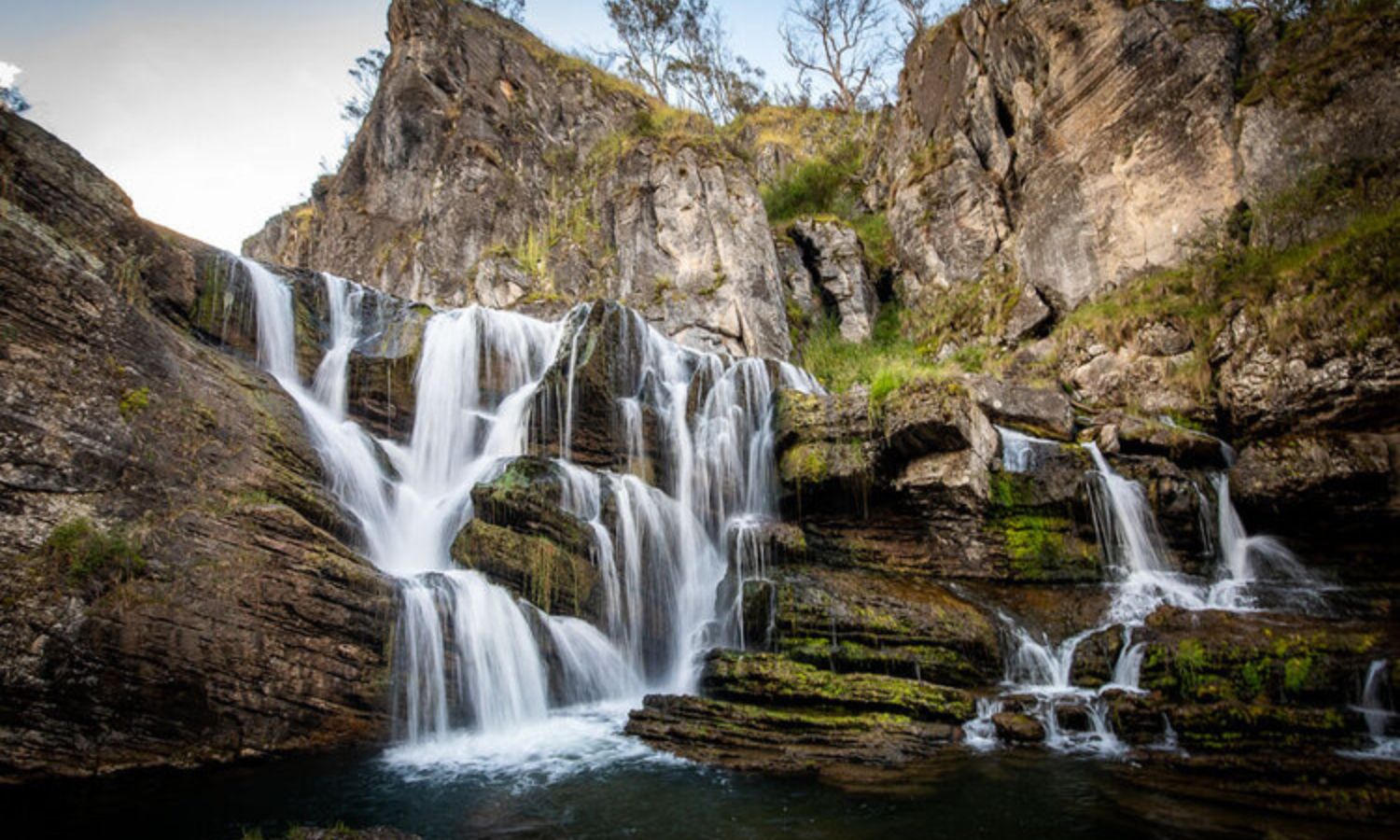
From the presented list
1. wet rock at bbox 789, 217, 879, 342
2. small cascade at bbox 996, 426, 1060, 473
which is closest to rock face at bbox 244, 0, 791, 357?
wet rock at bbox 789, 217, 879, 342

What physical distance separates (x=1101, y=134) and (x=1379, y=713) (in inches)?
584

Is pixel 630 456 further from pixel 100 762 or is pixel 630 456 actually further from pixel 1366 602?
pixel 1366 602

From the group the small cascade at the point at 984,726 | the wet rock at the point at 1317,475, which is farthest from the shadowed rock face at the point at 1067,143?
the small cascade at the point at 984,726

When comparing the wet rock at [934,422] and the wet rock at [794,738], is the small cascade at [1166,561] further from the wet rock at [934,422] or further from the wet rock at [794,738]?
the wet rock at [794,738]

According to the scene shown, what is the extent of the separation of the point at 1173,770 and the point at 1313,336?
8.73m

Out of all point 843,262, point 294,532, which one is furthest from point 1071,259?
point 294,532

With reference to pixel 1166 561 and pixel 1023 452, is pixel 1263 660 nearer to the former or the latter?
pixel 1166 561

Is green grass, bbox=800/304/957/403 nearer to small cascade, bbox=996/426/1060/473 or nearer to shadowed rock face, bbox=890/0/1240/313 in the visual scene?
shadowed rock face, bbox=890/0/1240/313

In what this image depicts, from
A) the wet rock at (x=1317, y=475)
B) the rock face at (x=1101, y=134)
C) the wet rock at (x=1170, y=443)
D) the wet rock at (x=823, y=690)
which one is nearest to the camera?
the wet rock at (x=823, y=690)

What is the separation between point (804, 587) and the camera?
8.87 metres

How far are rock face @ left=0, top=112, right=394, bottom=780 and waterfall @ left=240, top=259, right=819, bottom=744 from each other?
3.06 feet

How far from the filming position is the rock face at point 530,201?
22.2 m

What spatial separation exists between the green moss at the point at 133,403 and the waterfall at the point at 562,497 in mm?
2513

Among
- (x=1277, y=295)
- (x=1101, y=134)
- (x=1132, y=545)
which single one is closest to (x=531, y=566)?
(x=1132, y=545)
